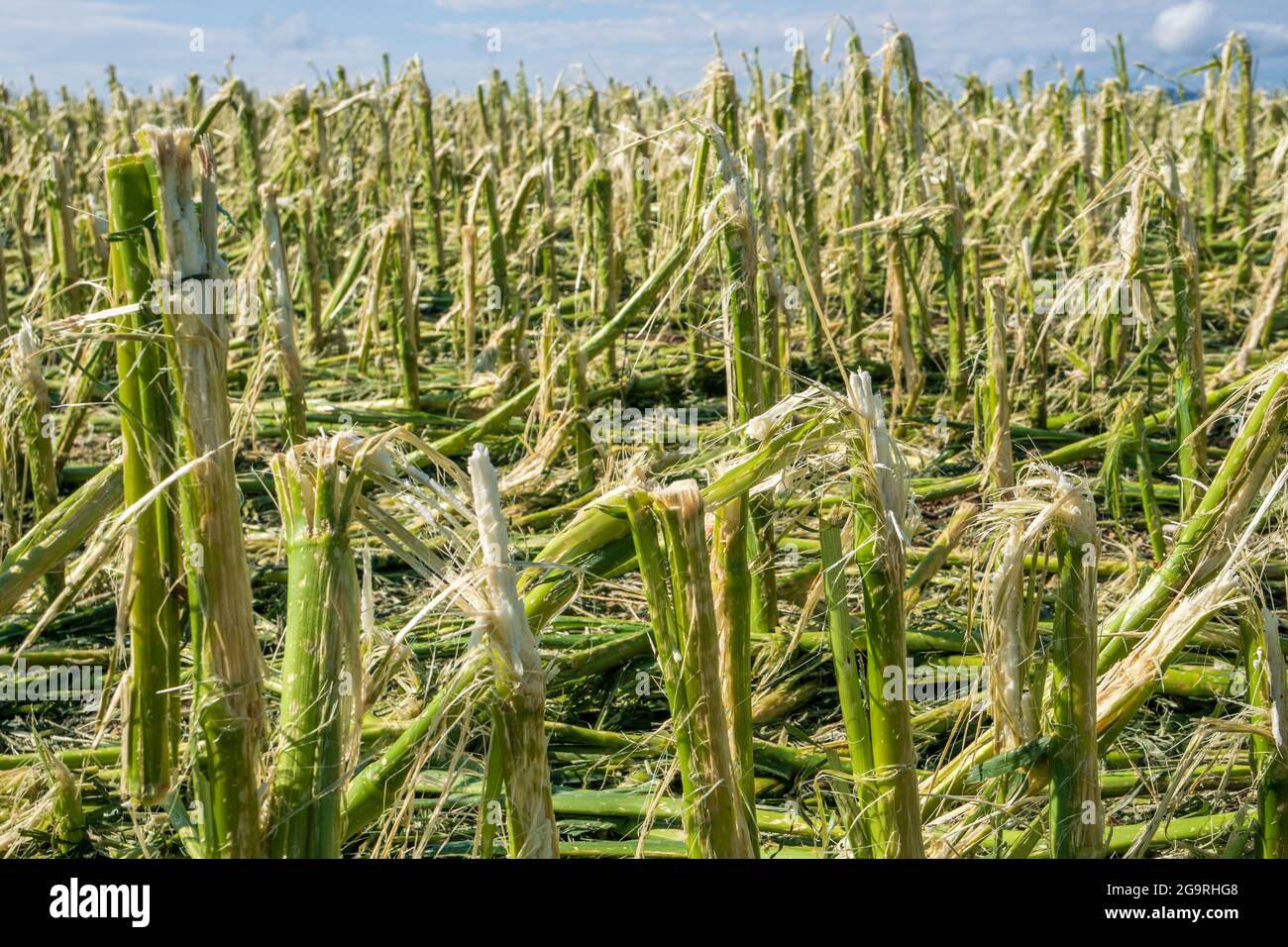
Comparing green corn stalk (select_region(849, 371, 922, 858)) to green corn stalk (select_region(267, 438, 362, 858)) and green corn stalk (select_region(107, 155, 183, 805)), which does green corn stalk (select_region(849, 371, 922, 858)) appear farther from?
green corn stalk (select_region(107, 155, 183, 805))

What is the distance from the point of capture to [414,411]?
16.6ft

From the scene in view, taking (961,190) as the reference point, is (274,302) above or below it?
below

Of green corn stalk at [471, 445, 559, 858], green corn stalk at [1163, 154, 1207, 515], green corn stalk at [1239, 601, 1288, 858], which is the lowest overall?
green corn stalk at [1239, 601, 1288, 858]

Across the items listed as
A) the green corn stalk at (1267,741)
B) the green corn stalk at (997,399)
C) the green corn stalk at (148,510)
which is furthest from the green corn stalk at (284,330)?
the green corn stalk at (1267,741)

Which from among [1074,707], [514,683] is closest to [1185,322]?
[1074,707]

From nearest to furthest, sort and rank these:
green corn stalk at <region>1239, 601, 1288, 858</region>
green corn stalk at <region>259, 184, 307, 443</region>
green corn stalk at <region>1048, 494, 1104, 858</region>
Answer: green corn stalk at <region>1048, 494, 1104, 858</region>, green corn stalk at <region>1239, 601, 1288, 858</region>, green corn stalk at <region>259, 184, 307, 443</region>

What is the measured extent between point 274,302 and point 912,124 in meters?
2.85

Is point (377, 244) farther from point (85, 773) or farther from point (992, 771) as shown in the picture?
point (992, 771)

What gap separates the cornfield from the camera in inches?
59.8

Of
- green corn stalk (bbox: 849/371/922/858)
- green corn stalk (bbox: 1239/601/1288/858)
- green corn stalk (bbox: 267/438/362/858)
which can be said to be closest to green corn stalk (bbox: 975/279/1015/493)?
green corn stalk (bbox: 1239/601/1288/858)

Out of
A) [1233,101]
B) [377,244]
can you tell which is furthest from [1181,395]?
[1233,101]

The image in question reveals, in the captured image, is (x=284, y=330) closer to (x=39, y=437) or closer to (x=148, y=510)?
(x=39, y=437)

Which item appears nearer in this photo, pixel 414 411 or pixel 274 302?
pixel 274 302
